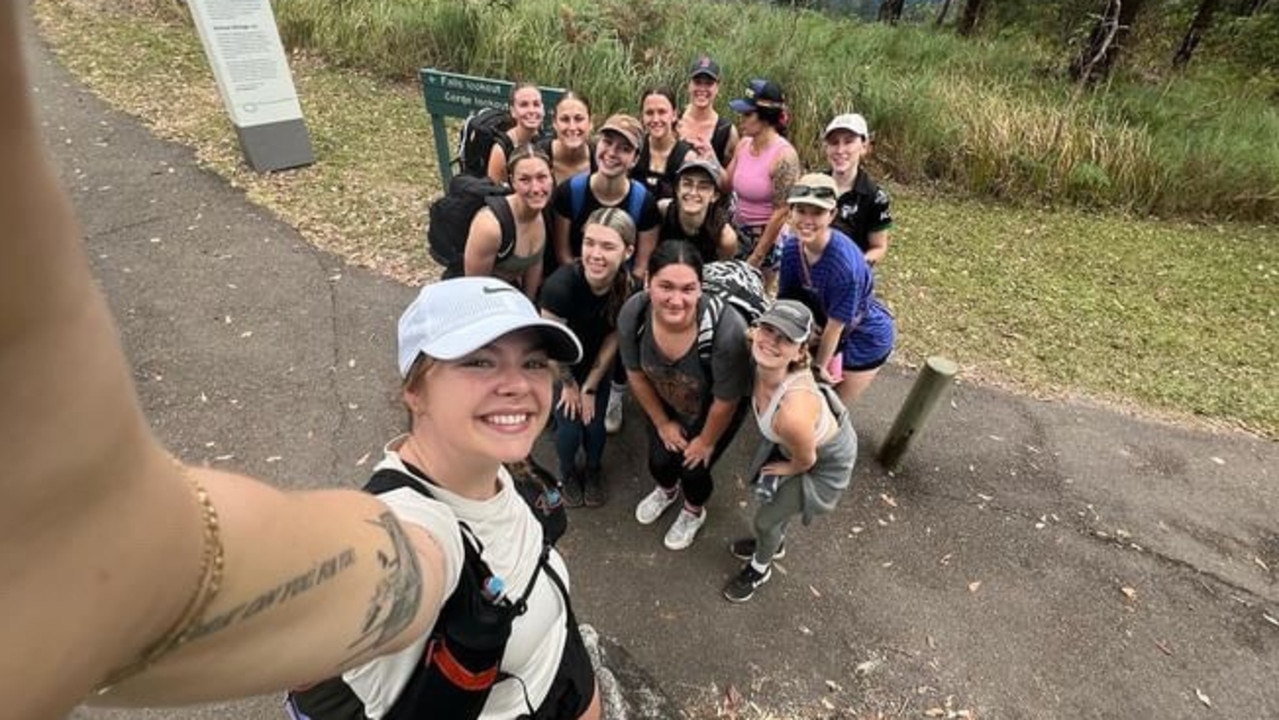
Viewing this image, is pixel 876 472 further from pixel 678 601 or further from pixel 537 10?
pixel 537 10

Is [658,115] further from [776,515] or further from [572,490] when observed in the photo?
[776,515]

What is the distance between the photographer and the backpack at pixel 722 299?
2.98 meters

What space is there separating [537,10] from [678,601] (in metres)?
9.20

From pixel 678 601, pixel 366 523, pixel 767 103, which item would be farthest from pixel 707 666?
pixel 767 103

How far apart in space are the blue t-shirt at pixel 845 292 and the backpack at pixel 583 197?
83 cm

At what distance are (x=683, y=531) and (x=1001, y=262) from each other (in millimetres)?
5354

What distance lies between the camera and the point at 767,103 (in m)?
4.23

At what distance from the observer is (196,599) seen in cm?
54

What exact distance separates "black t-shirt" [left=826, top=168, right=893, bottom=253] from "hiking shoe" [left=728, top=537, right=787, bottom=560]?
1.90m

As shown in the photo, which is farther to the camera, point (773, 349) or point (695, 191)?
point (695, 191)

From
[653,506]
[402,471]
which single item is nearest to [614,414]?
[653,506]

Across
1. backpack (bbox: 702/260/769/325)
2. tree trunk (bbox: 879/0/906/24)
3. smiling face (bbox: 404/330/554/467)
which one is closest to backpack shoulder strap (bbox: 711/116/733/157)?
backpack (bbox: 702/260/769/325)

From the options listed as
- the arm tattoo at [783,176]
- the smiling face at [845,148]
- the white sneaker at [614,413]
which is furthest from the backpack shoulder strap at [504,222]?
the smiling face at [845,148]

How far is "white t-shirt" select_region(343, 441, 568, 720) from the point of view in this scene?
1.37 metres
